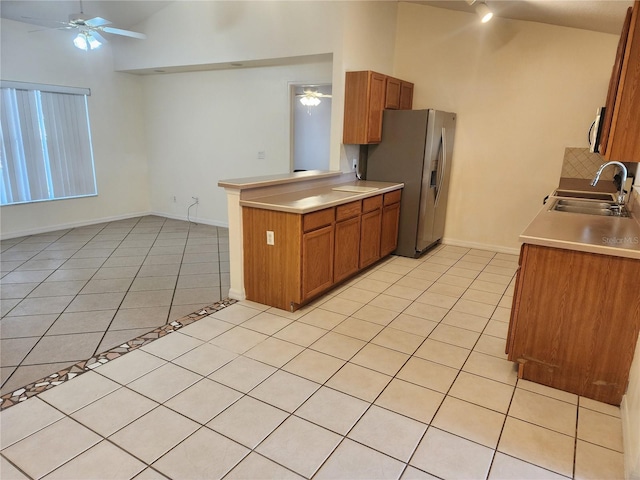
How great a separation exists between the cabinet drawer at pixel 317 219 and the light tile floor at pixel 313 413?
2.35 ft

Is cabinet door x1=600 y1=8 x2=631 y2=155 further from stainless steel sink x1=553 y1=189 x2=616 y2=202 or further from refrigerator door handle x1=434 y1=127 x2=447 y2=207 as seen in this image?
refrigerator door handle x1=434 y1=127 x2=447 y2=207

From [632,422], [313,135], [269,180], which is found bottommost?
[632,422]

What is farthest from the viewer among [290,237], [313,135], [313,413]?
[313,135]

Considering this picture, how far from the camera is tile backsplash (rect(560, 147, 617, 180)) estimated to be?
4348mm

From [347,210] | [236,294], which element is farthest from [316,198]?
[236,294]

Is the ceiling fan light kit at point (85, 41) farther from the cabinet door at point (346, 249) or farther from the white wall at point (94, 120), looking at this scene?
the cabinet door at point (346, 249)

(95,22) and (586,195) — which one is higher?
(95,22)

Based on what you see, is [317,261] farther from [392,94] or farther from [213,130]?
[213,130]

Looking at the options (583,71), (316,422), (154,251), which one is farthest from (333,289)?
(583,71)

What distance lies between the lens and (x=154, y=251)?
192 inches

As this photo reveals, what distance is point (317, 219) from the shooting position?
127 inches

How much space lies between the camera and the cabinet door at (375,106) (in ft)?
14.0

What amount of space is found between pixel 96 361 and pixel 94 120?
474 centimetres

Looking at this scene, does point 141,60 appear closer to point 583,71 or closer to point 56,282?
point 56,282
